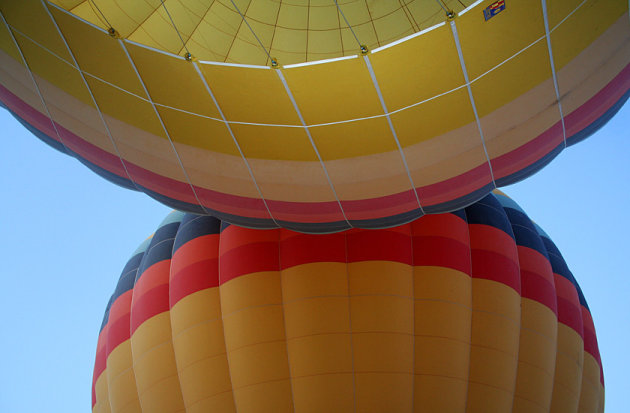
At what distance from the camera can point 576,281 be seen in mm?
8102

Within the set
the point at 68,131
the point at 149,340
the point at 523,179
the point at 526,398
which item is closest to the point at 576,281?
the point at 526,398

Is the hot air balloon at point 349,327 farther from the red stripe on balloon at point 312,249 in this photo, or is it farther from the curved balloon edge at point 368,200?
the curved balloon edge at point 368,200

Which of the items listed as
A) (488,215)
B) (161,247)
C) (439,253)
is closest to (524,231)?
(488,215)

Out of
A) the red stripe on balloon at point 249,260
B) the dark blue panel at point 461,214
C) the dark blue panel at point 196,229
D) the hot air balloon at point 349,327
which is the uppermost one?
the dark blue panel at point 196,229

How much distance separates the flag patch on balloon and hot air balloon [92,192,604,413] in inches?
113

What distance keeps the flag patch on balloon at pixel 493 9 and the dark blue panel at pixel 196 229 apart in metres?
4.04

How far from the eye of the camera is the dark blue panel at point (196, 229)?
6770 mm

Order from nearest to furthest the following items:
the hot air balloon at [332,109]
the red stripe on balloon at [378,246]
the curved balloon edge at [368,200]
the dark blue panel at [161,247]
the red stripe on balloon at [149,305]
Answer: the hot air balloon at [332,109] → the curved balloon edge at [368,200] → the red stripe on balloon at [378,246] → the red stripe on balloon at [149,305] → the dark blue panel at [161,247]

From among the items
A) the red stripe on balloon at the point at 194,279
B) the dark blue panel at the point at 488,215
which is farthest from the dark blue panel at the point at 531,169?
the red stripe on balloon at the point at 194,279

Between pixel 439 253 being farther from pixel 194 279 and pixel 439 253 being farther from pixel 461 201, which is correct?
pixel 194 279

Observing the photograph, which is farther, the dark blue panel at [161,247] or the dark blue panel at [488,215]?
the dark blue panel at [161,247]

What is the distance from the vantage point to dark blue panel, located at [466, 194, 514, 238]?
678 centimetres

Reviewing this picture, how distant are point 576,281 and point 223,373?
5193mm

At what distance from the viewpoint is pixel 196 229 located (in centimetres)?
684
